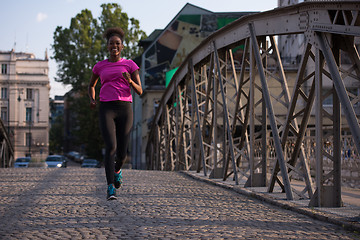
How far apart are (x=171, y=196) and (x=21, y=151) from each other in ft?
284

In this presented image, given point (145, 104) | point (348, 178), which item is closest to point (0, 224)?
point (348, 178)

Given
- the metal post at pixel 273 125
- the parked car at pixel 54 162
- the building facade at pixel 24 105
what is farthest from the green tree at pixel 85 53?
the metal post at pixel 273 125

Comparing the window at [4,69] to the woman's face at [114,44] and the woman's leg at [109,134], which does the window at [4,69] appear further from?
the woman's leg at [109,134]

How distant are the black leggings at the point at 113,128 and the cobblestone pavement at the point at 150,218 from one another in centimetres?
58

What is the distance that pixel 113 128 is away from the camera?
25.4 ft

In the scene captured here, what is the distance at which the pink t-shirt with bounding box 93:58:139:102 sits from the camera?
779 centimetres

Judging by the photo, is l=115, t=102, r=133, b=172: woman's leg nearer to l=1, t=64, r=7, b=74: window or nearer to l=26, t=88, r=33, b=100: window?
l=26, t=88, r=33, b=100: window

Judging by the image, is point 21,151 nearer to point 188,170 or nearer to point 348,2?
point 188,170

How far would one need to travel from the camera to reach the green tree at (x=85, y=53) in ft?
212

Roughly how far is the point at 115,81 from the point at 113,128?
0.55 meters

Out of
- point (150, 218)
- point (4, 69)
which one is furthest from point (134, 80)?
point (4, 69)

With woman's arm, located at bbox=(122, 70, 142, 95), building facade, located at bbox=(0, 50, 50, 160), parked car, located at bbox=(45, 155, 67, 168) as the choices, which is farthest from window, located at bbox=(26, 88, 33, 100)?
woman's arm, located at bbox=(122, 70, 142, 95)

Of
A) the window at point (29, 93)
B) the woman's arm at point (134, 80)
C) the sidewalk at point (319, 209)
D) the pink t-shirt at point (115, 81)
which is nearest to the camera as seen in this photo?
the sidewalk at point (319, 209)

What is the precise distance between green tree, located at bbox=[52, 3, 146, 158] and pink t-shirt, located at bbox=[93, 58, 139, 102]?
56184mm
